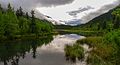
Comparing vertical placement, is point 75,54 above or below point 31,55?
above

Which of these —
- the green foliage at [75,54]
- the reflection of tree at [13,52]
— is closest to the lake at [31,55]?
the reflection of tree at [13,52]

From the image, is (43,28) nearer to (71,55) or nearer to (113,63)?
(71,55)

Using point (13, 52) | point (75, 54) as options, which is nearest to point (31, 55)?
point (13, 52)

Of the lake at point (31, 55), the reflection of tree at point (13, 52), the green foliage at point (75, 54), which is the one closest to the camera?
the lake at point (31, 55)

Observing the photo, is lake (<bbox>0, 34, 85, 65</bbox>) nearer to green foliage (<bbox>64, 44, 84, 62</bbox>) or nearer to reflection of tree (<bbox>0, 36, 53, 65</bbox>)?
reflection of tree (<bbox>0, 36, 53, 65</bbox>)

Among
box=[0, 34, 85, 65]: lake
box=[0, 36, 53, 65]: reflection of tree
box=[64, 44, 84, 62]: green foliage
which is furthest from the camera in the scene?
box=[0, 36, 53, 65]: reflection of tree

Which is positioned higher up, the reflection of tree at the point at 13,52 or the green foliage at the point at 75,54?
the green foliage at the point at 75,54

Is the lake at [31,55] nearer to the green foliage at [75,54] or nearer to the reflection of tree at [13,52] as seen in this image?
the reflection of tree at [13,52]

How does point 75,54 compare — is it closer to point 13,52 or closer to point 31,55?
point 31,55

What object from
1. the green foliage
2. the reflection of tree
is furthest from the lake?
the green foliage

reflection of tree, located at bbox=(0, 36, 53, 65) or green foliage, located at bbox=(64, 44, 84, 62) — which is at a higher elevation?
green foliage, located at bbox=(64, 44, 84, 62)

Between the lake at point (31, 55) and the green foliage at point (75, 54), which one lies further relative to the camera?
the green foliage at point (75, 54)

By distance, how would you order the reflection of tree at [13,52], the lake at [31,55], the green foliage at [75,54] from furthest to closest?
the reflection of tree at [13,52] → the green foliage at [75,54] → the lake at [31,55]

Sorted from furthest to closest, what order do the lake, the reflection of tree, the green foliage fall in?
the reflection of tree → the green foliage → the lake
